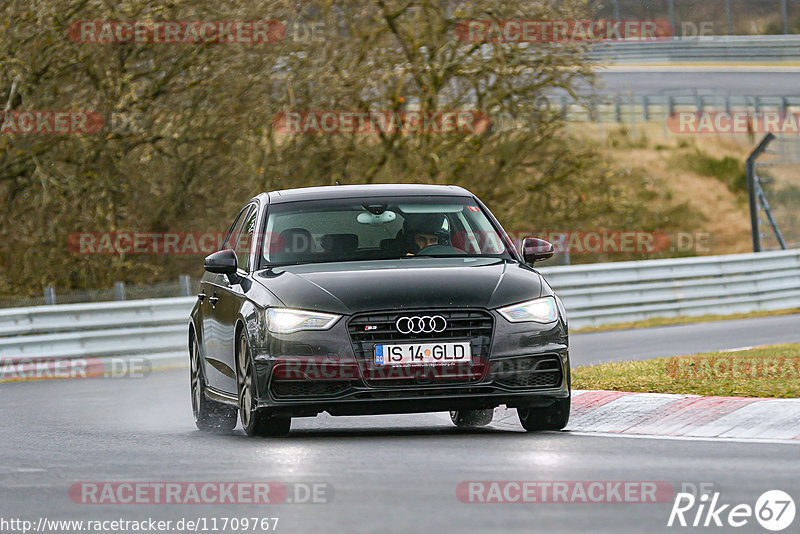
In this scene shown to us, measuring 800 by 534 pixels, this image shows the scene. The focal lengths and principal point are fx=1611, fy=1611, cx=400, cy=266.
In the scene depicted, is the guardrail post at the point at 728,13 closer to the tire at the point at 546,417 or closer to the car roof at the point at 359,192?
the car roof at the point at 359,192

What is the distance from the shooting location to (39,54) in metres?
24.0

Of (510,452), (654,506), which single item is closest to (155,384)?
(510,452)

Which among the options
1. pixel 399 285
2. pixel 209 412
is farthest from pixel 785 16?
pixel 399 285

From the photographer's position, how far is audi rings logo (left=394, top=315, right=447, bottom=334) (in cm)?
943

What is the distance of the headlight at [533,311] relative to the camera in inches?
380

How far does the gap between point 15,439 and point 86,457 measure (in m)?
1.92

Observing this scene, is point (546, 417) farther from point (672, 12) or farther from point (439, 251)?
point (672, 12)

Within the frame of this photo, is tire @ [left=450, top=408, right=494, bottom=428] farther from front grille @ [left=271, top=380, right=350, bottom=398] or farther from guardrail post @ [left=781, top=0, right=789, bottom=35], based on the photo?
guardrail post @ [left=781, top=0, right=789, bottom=35]

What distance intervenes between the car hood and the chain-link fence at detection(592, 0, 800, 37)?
4992 centimetres

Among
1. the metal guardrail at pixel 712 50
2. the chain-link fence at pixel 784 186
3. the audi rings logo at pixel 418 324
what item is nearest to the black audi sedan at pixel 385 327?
the audi rings logo at pixel 418 324

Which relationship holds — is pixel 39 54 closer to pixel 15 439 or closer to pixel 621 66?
pixel 15 439

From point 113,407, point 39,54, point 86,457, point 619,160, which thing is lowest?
point 619,160

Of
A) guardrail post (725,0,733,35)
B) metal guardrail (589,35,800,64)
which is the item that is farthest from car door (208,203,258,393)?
guardrail post (725,0,733,35)

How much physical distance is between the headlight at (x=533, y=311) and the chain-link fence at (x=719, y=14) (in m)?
50.0
